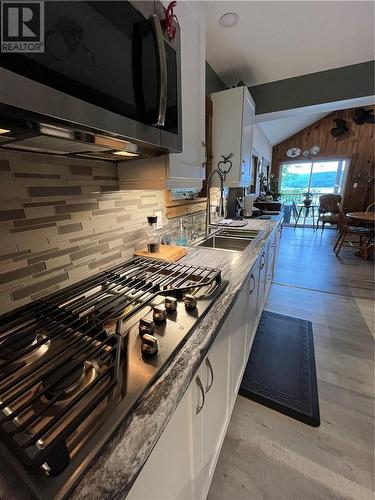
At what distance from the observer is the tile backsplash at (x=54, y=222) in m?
0.73

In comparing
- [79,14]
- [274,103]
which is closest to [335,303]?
[274,103]

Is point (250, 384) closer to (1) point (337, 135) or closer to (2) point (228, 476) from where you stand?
(2) point (228, 476)

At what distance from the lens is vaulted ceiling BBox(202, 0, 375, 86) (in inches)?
58.0

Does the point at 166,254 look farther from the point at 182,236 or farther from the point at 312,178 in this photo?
the point at 312,178

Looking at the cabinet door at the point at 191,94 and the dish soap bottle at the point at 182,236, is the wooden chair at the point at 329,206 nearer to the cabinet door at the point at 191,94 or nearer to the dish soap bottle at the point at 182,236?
the dish soap bottle at the point at 182,236

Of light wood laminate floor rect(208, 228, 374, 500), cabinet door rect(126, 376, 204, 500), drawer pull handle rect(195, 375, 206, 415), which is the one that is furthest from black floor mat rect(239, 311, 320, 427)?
drawer pull handle rect(195, 375, 206, 415)

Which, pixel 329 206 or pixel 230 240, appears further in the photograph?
pixel 329 206

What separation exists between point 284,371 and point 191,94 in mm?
1940

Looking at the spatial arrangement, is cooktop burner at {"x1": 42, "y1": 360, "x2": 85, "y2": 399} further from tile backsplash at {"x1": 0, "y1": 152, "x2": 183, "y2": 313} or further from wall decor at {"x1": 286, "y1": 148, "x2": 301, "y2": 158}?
wall decor at {"x1": 286, "y1": 148, "x2": 301, "y2": 158}

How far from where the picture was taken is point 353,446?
3.94 feet

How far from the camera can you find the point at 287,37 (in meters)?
1.76

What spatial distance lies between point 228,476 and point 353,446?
72 cm

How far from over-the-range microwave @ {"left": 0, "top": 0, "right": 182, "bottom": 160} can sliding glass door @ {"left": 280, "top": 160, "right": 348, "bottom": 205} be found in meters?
7.50

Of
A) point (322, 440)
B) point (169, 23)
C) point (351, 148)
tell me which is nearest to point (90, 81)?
point (169, 23)
